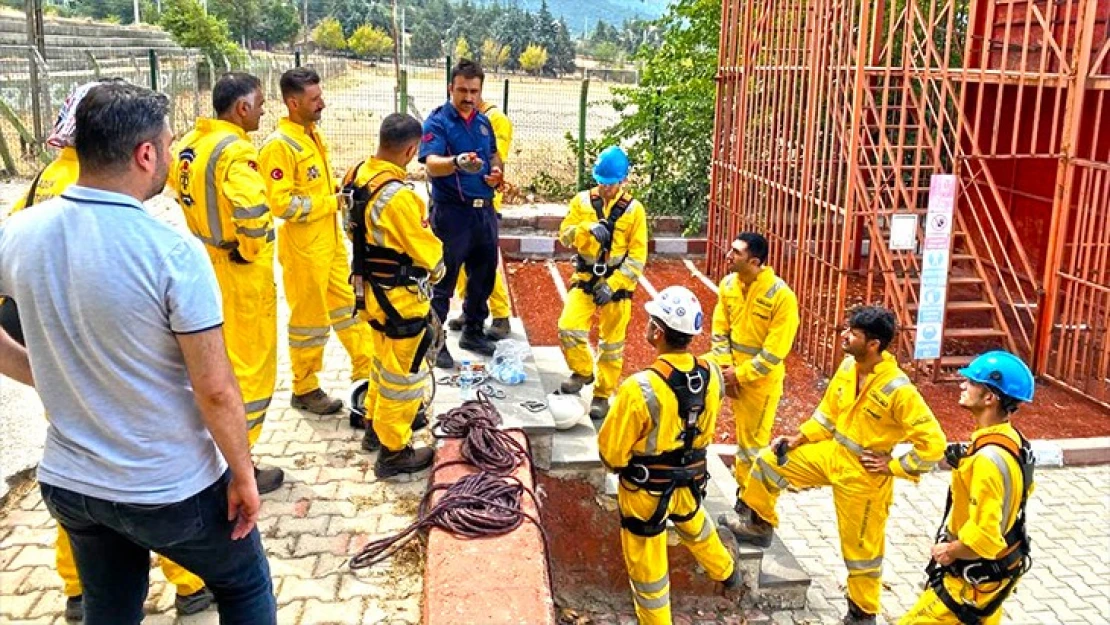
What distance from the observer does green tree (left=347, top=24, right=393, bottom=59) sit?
53406 mm

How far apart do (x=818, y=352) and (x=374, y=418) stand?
5.67 metres

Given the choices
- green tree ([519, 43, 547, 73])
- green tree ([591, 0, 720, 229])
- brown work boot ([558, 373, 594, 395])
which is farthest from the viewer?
green tree ([519, 43, 547, 73])

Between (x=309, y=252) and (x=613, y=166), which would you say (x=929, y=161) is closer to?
(x=613, y=166)

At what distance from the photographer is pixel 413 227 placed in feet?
16.7

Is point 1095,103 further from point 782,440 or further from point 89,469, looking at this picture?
point 89,469

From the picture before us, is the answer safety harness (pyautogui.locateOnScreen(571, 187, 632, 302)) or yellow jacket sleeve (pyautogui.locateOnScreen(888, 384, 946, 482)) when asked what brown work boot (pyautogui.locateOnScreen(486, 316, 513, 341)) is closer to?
Answer: safety harness (pyautogui.locateOnScreen(571, 187, 632, 302))

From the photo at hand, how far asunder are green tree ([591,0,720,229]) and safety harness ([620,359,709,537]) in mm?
9144

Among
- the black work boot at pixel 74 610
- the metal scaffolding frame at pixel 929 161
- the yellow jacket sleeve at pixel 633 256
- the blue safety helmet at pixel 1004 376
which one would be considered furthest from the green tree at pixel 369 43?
the blue safety helmet at pixel 1004 376

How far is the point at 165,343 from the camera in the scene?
264 centimetres

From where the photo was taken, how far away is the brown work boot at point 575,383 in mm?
7090

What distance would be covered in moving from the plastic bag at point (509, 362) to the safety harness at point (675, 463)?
1776 mm

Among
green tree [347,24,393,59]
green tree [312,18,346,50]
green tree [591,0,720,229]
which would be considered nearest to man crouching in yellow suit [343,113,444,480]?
green tree [591,0,720,229]

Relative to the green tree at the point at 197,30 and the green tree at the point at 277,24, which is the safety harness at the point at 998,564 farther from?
the green tree at the point at 277,24

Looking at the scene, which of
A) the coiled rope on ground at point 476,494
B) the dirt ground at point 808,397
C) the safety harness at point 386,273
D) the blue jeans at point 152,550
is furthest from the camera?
the dirt ground at point 808,397
